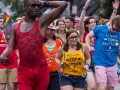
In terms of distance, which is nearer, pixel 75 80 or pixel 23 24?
pixel 23 24

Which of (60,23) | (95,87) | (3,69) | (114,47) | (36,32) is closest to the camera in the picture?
(36,32)

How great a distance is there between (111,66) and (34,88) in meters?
2.90

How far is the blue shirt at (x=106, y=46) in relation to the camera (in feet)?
30.7

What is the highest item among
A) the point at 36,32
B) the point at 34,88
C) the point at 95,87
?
the point at 36,32

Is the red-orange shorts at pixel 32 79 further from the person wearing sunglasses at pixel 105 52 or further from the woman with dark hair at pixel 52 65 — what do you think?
the person wearing sunglasses at pixel 105 52

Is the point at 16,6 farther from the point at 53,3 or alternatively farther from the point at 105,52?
the point at 53,3

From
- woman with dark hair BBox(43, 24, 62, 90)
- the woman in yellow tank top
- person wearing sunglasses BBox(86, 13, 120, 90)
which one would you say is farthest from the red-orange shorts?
person wearing sunglasses BBox(86, 13, 120, 90)

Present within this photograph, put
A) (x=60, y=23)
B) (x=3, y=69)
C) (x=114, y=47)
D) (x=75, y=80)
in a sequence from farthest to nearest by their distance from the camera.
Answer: (x=60, y=23) < (x=3, y=69) < (x=114, y=47) < (x=75, y=80)

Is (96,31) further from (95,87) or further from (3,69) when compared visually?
(3,69)

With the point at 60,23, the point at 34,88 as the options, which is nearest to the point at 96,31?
the point at 60,23

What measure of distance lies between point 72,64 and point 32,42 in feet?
7.26

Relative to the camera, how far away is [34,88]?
6902 millimetres

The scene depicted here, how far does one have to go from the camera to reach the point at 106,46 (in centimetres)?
935

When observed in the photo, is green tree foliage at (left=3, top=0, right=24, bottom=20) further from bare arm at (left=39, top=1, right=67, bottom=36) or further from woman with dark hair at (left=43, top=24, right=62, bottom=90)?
bare arm at (left=39, top=1, right=67, bottom=36)
